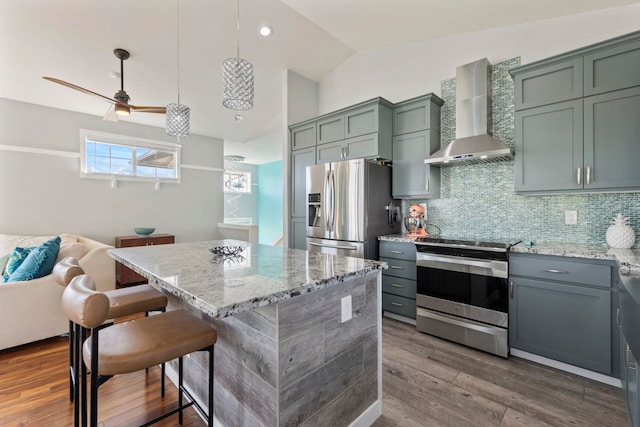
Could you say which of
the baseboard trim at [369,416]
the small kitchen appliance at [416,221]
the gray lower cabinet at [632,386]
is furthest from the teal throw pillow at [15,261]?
the gray lower cabinet at [632,386]

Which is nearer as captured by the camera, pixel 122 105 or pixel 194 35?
pixel 122 105

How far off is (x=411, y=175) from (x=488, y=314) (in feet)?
5.27

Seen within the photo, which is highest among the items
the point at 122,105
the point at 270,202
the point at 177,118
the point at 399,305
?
the point at 122,105

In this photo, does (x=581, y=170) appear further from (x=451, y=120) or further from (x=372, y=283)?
(x=372, y=283)

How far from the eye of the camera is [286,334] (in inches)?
45.7

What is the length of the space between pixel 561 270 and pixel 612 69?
5.03 feet

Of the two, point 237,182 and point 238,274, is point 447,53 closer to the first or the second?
point 238,274

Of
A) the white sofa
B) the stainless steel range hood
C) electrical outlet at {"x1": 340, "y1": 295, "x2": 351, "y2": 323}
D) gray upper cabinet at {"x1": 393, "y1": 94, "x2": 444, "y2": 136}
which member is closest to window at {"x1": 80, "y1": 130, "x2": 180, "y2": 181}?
the white sofa

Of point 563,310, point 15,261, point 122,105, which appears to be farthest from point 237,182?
point 563,310

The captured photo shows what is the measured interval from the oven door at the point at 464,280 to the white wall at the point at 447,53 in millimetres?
2071

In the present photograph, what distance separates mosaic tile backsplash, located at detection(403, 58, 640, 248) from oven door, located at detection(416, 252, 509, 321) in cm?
71

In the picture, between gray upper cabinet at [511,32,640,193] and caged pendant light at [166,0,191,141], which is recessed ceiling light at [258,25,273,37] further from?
gray upper cabinet at [511,32,640,193]

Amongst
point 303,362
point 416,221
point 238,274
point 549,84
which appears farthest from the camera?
point 416,221

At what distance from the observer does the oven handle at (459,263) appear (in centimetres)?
239
